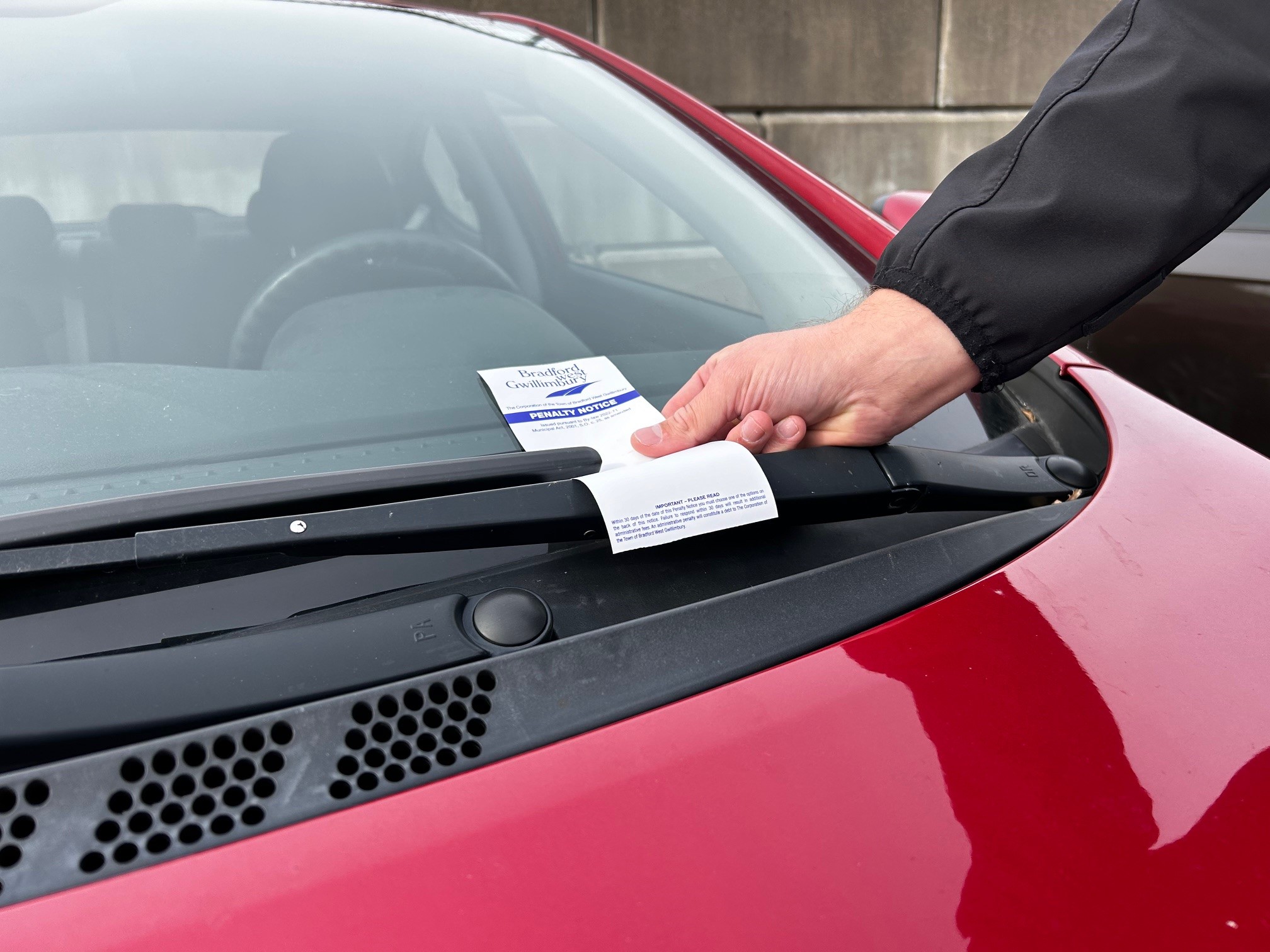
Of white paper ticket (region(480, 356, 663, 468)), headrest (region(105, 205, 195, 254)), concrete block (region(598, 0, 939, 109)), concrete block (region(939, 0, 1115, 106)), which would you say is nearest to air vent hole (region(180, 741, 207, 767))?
white paper ticket (region(480, 356, 663, 468))

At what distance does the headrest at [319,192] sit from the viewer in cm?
124

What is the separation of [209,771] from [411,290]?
72cm

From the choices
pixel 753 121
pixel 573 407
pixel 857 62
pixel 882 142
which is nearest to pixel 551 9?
pixel 753 121

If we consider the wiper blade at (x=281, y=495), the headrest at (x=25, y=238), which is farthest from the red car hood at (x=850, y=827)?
the headrest at (x=25, y=238)

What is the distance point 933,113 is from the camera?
6598 mm

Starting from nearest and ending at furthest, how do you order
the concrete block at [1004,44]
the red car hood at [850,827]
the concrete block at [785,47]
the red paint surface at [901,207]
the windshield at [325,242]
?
1. the red car hood at [850,827]
2. the windshield at [325,242]
3. the red paint surface at [901,207]
4. the concrete block at [785,47]
5. the concrete block at [1004,44]

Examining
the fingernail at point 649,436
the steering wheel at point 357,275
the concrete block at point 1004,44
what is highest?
the steering wheel at point 357,275

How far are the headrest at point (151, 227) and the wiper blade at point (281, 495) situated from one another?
1.41 ft

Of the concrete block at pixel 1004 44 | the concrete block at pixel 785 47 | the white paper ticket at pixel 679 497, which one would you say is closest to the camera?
the white paper ticket at pixel 679 497

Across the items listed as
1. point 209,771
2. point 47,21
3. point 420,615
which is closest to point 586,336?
point 420,615

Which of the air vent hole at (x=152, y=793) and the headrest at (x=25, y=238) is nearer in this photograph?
the air vent hole at (x=152, y=793)

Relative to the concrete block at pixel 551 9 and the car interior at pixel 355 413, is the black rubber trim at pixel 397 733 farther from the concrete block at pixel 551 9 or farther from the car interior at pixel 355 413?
the concrete block at pixel 551 9

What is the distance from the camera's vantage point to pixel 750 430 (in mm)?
1028

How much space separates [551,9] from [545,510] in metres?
5.41
